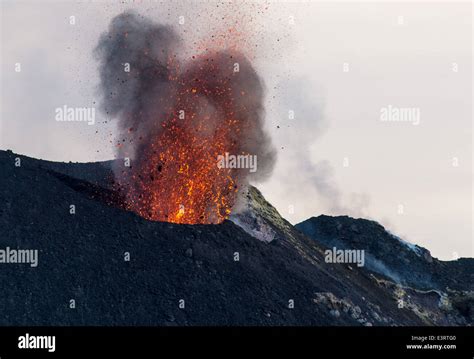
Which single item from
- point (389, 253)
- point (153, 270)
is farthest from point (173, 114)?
point (389, 253)

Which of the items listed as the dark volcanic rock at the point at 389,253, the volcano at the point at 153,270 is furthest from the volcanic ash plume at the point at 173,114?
the dark volcanic rock at the point at 389,253

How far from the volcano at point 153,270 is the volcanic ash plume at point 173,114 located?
1.98 metres

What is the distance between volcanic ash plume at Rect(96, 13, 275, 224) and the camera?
43.9m

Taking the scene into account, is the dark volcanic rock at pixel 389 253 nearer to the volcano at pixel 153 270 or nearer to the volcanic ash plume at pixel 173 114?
the volcano at pixel 153 270

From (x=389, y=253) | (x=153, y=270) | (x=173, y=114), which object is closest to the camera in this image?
(x=153, y=270)

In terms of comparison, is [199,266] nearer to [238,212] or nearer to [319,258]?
[238,212]

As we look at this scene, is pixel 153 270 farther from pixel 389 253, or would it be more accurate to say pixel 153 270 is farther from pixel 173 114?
pixel 389 253

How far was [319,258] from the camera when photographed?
47719mm

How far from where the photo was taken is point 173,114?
4391 centimetres

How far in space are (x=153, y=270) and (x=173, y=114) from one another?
8932 millimetres

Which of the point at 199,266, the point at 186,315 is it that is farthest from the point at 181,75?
the point at 186,315

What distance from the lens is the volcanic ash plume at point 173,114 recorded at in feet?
144
